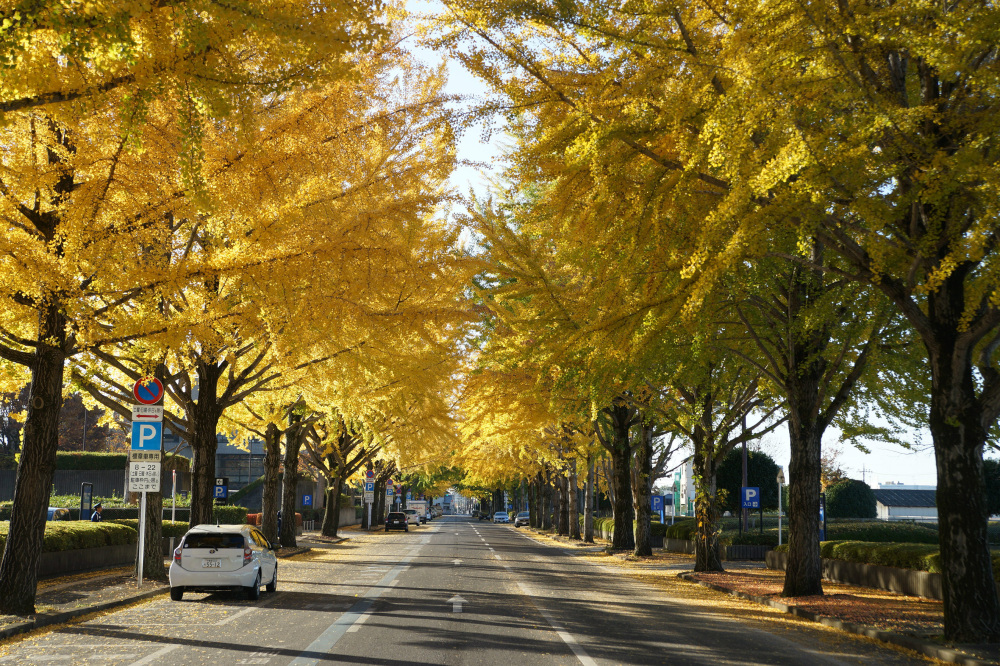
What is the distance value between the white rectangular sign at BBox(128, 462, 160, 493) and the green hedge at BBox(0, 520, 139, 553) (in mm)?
1976

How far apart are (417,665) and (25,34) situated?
6557mm

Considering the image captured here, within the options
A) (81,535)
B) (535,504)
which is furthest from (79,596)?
(535,504)

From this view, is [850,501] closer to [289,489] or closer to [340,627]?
[289,489]

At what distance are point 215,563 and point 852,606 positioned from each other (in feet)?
36.6

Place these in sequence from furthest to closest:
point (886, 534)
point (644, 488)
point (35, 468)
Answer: point (644, 488) → point (886, 534) → point (35, 468)

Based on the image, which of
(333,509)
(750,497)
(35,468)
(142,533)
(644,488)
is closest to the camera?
(35,468)

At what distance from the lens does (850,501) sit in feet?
151

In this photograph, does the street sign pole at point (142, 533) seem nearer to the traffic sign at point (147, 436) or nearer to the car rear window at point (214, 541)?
the traffic sign at point (147, 436)

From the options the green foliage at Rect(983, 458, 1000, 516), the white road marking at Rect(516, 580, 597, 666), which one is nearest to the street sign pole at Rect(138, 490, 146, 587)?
the white road marking at Rect(516, 580, 597, 666)

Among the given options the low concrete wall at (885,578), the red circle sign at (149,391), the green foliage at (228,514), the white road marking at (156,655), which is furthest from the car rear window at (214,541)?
the green foliage at (228,514)

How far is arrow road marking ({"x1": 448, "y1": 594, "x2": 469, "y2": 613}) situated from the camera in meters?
13.9

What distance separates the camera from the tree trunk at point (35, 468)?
40.7 feet

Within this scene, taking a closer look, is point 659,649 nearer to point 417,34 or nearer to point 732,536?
point 417,34

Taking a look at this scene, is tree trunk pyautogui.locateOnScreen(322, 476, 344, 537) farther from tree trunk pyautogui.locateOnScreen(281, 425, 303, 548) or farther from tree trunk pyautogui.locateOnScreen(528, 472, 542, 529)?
tree trunk pyautogui.locateOnScreen(528, 472, 542, 529)
